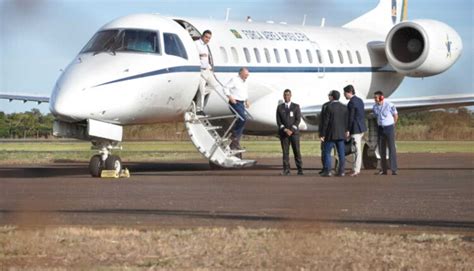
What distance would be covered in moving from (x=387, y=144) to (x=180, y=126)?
572 cm

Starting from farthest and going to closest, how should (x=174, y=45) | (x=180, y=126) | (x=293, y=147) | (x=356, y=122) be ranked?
(x=180, y=126), (x=174, y=45), (x=293, y=147), (x=356, y=122)

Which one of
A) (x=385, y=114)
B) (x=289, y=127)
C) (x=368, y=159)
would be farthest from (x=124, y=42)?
(x=368, y=159)

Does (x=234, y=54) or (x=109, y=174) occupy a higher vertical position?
(x=234, y=54)

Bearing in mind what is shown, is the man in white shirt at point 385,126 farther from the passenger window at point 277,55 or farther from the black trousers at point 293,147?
the passenger window at point 277,55

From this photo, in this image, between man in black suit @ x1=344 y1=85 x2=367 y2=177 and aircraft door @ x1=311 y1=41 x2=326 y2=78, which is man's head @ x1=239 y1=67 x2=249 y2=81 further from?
aircraft door @ x1=311 y1=41 x2=326 y2=78

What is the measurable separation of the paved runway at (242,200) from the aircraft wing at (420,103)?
10.4 feet

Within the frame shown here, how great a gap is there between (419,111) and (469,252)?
21.9 metres

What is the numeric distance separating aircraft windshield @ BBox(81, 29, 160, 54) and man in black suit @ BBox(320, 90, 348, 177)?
159 inches

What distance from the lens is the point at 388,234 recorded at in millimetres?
14281

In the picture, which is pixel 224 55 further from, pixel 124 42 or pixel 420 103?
pixel 420 103

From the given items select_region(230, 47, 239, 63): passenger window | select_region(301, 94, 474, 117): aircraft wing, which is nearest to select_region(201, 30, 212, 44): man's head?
select_region(230, 47, 239, 63): passenger window

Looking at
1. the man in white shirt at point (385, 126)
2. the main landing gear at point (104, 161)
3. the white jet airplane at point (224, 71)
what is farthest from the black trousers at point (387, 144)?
the main landing gear at point (104, 161)

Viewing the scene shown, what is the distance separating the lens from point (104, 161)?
2769 cm

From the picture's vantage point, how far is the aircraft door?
35.9 meters
